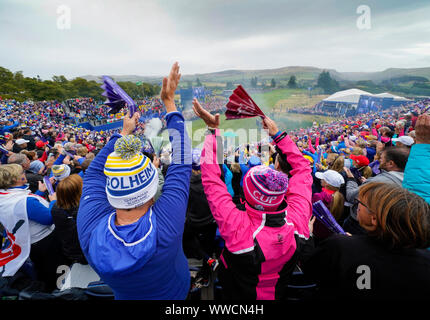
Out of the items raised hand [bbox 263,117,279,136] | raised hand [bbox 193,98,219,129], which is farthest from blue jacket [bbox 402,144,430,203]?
raised hand [bbox 193,98,219,129]

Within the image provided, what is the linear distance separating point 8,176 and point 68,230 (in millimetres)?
1080

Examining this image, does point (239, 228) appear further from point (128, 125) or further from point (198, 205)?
point (198, 205)

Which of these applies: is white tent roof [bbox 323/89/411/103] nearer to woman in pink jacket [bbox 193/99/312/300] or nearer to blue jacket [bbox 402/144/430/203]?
blue jacket [bbox 402/144/430/203]

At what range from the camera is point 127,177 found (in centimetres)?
125

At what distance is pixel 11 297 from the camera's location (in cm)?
180

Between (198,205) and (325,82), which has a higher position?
(325,82)

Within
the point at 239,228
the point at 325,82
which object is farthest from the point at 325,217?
the point at 325,82

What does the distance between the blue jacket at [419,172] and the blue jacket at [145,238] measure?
2.53 meters

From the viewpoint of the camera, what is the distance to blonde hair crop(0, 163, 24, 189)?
2418mm

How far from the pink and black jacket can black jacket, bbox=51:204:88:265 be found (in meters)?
1.84

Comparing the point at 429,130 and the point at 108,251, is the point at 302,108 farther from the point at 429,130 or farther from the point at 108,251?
the point at 108,251
